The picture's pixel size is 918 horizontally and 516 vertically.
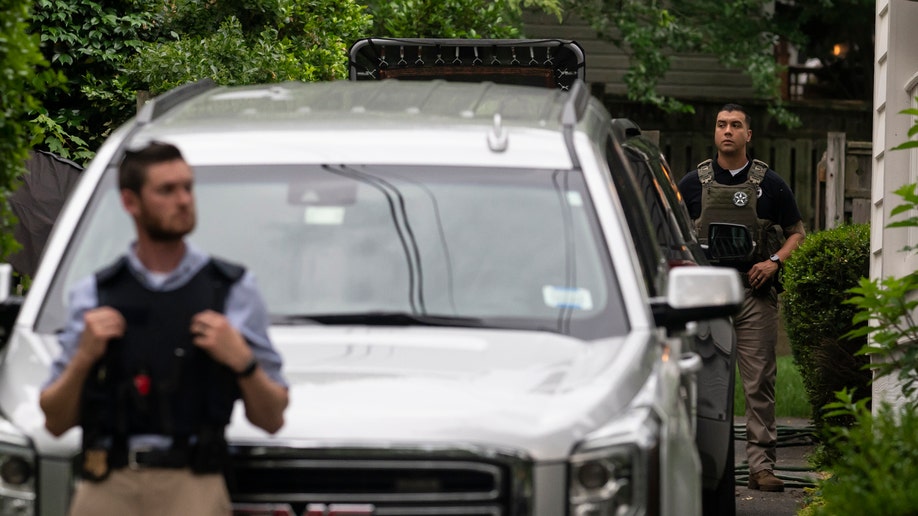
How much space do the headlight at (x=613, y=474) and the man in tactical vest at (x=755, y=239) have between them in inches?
209

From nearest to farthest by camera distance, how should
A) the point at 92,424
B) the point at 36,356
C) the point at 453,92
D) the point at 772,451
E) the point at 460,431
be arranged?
1. the point at 92,424
2. the point at 460,431
3. the point at 36,356
4. the point at 453,92
5. the point at 772,451

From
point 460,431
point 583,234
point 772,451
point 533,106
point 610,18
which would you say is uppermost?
point 610,18

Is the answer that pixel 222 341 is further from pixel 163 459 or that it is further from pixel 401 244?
pixel 401 244

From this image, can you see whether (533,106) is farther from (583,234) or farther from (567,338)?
(567,338)

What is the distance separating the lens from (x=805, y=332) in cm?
1043

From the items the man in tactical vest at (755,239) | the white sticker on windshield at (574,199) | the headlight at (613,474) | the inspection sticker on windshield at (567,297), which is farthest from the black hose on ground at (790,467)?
the headlight at (613,474)

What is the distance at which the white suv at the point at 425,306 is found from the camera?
4.58m

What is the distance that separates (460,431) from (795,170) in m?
15.5

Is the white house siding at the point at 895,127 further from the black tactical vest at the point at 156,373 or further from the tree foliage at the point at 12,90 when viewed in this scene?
the black tactical vest at the point at 156,373

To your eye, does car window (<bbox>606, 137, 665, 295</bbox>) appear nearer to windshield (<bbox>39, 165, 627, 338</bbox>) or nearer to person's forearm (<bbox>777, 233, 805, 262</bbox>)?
windshield (<bbox>39, 165, 627, 338</bbox>)

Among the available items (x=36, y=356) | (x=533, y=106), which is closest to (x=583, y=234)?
(x=533, y=106)

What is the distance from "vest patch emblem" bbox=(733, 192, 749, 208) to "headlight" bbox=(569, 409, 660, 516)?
17.8 feet

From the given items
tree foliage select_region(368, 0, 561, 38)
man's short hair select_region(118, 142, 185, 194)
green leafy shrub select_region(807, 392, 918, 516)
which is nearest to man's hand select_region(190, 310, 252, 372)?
man's short hair select_region(118, 142, 185, 194)

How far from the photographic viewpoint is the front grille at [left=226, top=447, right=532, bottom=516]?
179 inches
